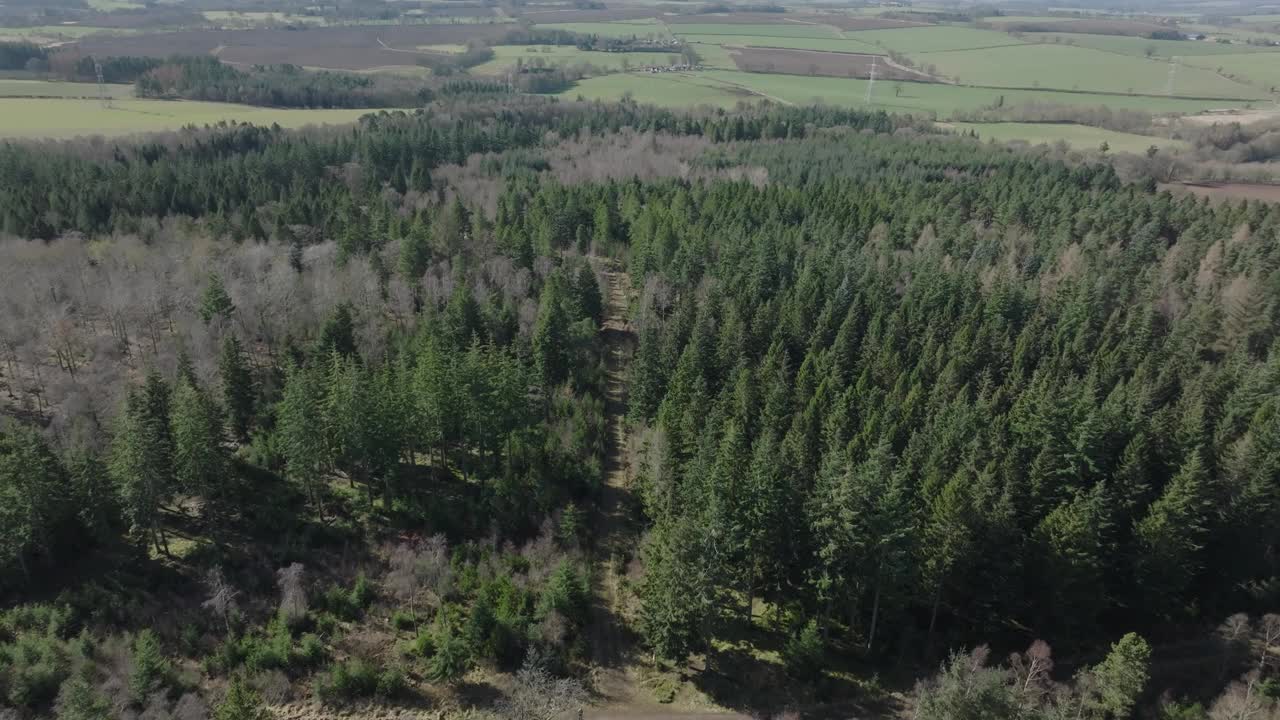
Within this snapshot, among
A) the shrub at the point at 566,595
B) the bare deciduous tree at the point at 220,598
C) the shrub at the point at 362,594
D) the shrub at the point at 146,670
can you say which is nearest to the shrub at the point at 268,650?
the bare deciduous tree at the point at 220,598

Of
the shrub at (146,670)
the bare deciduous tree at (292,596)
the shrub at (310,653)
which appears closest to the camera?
the shrub at (146,670)

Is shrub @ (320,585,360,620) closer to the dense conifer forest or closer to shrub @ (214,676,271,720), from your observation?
the dense conifer forest

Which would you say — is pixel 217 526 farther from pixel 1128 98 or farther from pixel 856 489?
pixel 1128 98

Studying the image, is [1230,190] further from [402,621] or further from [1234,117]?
[402,621]

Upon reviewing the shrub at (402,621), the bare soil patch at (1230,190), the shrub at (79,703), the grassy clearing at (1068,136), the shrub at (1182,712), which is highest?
the grassy clearing at (1068,136)

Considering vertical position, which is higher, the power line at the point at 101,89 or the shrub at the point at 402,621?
the power line at the point at 101,89

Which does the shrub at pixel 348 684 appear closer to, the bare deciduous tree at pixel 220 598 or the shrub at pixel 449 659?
the shrub at pixel 449 659

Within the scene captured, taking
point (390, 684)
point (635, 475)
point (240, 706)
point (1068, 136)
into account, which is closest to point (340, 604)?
point (390, 684)
